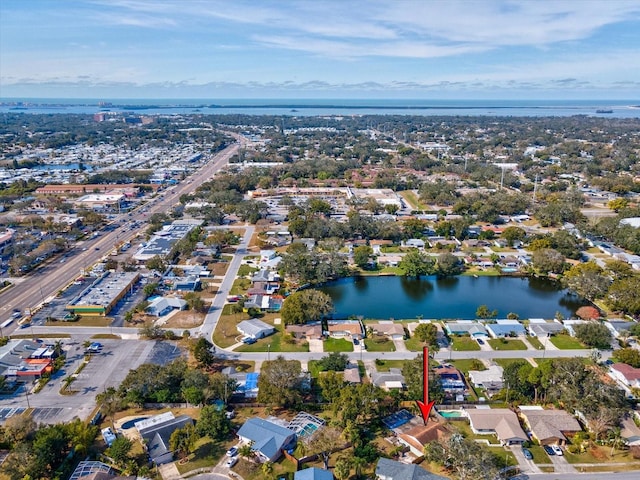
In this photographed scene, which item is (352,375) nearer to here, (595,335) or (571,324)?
(595,335)

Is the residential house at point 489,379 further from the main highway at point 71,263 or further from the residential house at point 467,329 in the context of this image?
the main highway at point 71,263

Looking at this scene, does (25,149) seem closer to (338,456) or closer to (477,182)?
(477,182)

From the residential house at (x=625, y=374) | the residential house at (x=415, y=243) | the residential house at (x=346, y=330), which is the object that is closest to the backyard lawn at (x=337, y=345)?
the residential house at (x=346, y=330)

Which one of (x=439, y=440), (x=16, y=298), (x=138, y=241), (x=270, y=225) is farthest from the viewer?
(x=270, y=225)

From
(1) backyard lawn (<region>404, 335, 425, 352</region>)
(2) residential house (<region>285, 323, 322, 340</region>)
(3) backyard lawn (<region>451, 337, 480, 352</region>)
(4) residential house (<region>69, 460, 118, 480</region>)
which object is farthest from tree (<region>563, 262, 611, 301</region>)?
(4) residential house (<region>69, 460, 118, 480</region>)

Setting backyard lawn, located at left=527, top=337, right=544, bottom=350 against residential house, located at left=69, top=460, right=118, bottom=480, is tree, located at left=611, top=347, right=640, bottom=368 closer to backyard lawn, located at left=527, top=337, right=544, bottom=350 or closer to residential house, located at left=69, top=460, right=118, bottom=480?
backyard lawn, located at left=527, top=337, right=544, bottom=350

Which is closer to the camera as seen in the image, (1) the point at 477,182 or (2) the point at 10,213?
(2) the point at 10,213

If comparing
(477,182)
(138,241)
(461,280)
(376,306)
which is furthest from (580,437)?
(477,182)
